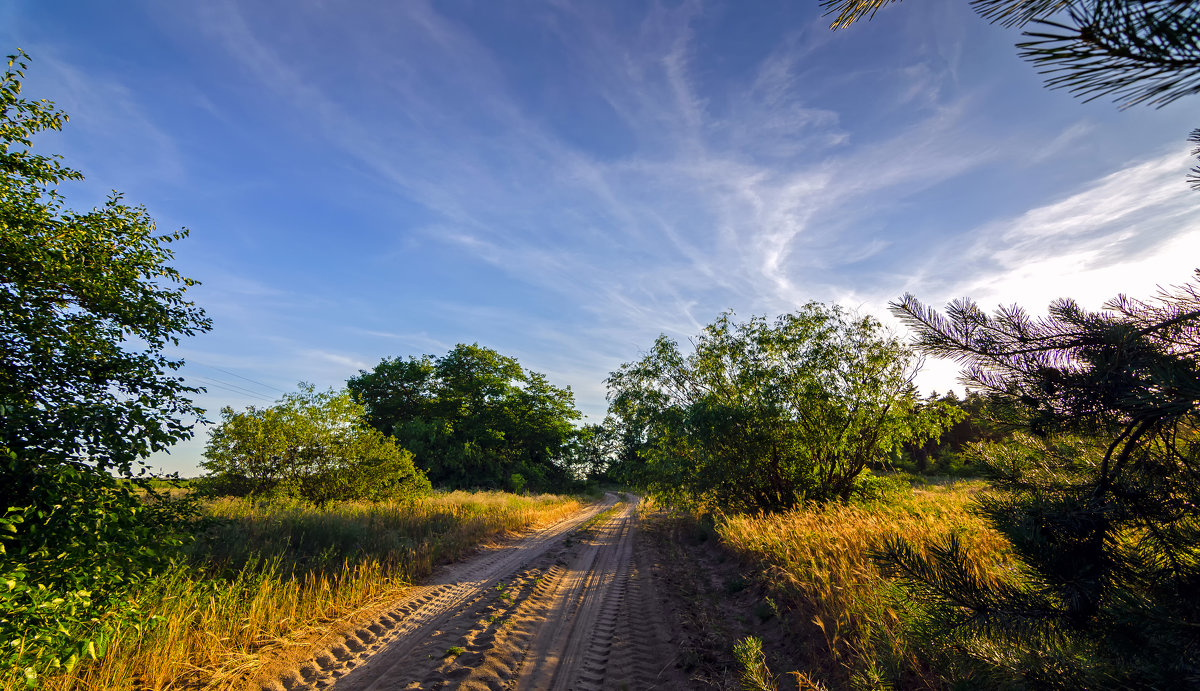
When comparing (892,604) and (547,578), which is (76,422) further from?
(892,604)

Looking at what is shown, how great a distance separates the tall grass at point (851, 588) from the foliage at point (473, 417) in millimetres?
31222

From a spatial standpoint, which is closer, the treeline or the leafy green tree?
the leafy green tree

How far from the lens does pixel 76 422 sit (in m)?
4.50

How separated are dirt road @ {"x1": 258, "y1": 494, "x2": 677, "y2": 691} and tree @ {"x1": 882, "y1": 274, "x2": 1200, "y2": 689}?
359 centimetres

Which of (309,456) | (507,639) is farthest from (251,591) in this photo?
(309,456)

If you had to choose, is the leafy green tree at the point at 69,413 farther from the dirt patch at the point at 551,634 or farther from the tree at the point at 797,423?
the tree at the point at 797,423

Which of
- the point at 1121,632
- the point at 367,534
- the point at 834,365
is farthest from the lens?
the point at 834,365

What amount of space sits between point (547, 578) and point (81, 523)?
669 cm

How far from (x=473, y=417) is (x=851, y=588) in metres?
38.1

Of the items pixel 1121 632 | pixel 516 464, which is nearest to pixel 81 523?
pixel 1121 632

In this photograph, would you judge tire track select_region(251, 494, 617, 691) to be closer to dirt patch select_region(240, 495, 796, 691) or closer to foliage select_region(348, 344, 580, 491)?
dirt patch select_region(240, 495, 796, 691)

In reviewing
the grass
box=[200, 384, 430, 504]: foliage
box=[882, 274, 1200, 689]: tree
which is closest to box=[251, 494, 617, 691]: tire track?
the grass

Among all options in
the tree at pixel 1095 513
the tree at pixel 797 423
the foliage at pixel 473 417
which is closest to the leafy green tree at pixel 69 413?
the tree at pixel 1095 513

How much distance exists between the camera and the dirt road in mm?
4676
